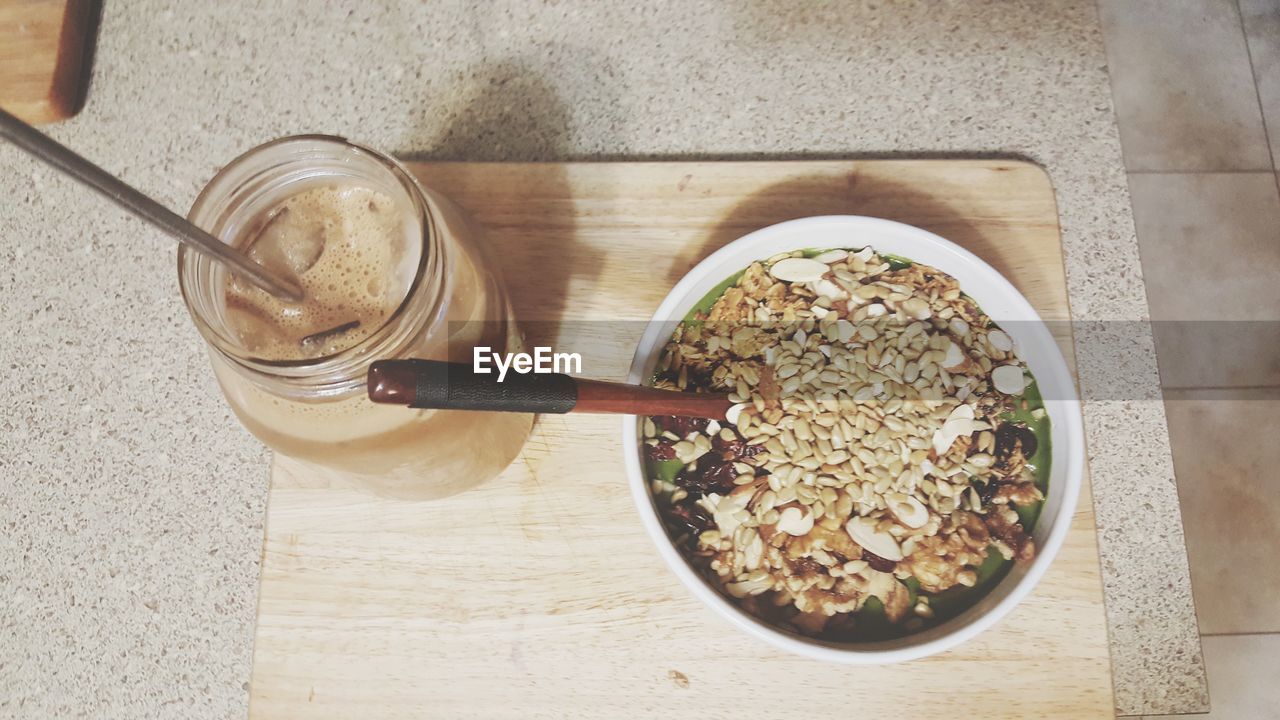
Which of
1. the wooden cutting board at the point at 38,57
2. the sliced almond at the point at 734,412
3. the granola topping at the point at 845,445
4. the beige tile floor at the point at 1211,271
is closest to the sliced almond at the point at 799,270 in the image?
the granola topping at the point at 845,445

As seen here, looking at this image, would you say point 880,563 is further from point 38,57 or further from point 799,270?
point 38,57

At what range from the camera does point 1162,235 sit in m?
0.98

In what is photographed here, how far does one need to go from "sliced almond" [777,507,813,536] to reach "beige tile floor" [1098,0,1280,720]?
0.60 metres

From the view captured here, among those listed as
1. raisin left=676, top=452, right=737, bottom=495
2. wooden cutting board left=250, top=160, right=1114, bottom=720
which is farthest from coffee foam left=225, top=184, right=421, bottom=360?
raisin left=676, top=452, right=737, bottom=495

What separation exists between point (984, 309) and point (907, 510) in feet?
0.55

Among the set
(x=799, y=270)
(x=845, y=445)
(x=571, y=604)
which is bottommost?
(x=571, y=604)

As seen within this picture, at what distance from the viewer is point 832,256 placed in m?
0.65

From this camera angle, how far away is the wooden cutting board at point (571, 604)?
639 mm

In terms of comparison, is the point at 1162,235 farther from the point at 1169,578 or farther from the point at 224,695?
the point at 224,695

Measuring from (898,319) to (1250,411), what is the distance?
0.61 metres

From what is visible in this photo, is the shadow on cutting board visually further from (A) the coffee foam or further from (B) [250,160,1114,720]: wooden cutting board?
(A) the coffee foam

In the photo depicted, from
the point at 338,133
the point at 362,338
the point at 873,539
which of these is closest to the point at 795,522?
the point at 873,539

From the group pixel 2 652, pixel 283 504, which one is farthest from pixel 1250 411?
pixel 2 652

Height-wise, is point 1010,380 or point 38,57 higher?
point 38,57
